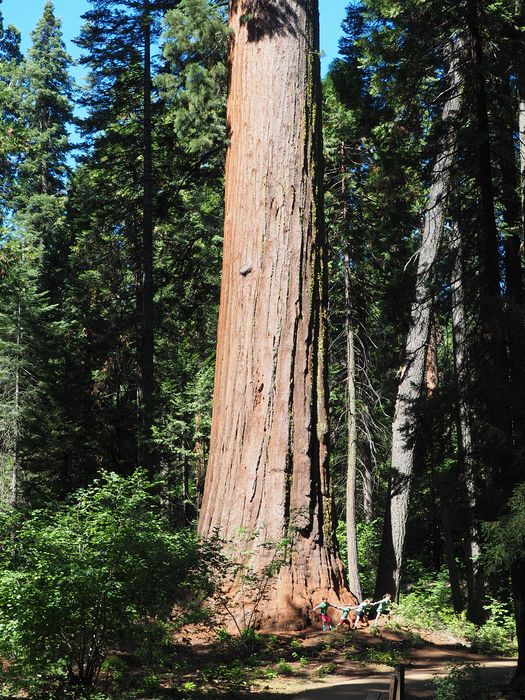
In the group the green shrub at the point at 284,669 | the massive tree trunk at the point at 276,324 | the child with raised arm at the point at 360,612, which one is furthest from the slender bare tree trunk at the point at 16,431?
the green shrub at the point at 284,669

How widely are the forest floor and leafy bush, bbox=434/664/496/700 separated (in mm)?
78

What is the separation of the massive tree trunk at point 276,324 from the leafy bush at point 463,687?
2261 millimetres

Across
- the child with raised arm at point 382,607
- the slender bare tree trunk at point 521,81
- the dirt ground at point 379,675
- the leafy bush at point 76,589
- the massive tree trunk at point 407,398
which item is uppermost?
the slender bare tree trunk at point 521,81

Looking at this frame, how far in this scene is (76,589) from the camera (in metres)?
5.12

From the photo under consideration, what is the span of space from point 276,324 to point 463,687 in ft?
13.8

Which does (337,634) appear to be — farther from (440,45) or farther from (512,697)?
(440,45)

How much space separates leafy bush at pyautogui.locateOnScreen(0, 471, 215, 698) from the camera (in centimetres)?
504

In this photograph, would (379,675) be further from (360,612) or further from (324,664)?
(360,612)

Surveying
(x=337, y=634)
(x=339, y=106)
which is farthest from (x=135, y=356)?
(x=337, y=634)

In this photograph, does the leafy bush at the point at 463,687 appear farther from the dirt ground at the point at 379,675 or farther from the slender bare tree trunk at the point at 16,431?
the slender bare tree trunk at the point at 16,431

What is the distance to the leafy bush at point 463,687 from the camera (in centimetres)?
525

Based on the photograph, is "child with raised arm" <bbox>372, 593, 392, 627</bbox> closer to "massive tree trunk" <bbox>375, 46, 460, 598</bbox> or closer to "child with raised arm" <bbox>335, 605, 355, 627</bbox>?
"child with raised arm" <bbox>335, 605, 355, 627</bbox>

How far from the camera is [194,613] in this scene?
6.31 metres

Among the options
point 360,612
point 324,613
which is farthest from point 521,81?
point 324,613
